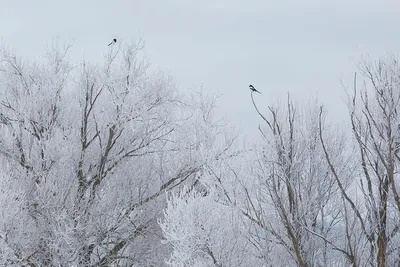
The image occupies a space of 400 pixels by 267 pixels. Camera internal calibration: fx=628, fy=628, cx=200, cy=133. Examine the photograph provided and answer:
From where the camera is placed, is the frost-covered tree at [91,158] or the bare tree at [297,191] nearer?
the bare tree at [297,191]

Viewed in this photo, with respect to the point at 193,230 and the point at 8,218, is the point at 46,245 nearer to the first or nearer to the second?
A: the point at 8,218

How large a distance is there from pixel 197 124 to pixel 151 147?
229cm

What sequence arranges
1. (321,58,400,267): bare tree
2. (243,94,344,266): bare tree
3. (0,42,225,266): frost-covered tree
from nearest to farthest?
(321,58,400,267): bare tree, (243,94,344,266): bare tree, (0,42,225,266): frost-covered tree

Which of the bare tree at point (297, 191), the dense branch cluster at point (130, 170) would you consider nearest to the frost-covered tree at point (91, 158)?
the dense branch cluster at point (130, 170)

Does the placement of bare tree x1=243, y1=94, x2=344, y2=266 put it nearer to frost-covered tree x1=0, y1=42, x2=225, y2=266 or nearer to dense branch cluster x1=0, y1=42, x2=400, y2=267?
dense branch cluster x1=0, y1=42, x2=400, y2=267

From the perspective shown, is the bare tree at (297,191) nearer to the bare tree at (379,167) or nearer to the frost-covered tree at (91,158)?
the bare tree at (379,167)

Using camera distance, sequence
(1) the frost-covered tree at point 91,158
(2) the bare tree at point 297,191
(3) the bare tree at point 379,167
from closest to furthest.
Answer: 1. (3) the bare tree at point 379,167
2. (2) the bare tree at point 297,191
3. (1) the frost-covered tree at point 91,158

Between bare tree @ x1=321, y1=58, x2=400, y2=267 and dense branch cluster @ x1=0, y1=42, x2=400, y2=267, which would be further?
dense branch cluster @ x1=0, y1=42, x2=400, y2=267

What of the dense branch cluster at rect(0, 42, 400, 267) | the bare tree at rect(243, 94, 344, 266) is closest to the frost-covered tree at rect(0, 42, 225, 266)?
the dense branch cluster at rect(0, 42, 400, 267)

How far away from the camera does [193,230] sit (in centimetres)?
1071

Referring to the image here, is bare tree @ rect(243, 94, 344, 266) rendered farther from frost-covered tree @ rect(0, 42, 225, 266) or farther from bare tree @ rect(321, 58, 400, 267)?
frost-covered tree @ rect(0, 42, 225, 266)

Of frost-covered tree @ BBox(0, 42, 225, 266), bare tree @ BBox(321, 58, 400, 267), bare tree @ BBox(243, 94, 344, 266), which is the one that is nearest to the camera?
bare tree @ BBox(321, 58, 400, 267)

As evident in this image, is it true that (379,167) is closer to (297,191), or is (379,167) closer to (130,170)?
(297,191)

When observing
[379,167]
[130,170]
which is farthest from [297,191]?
[130,170]
